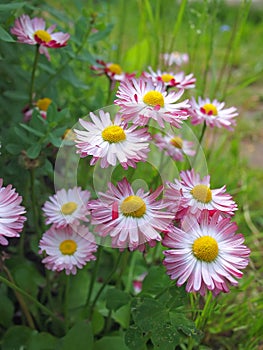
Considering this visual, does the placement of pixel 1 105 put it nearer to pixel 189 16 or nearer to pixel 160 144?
pixel 160 144

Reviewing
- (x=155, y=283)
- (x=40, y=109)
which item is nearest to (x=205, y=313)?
(x=155, y=283)

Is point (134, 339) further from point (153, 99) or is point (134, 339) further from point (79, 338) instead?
point (153, 99)

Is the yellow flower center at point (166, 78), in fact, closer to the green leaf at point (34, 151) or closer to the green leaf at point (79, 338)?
the green leaf at point (34, 151)

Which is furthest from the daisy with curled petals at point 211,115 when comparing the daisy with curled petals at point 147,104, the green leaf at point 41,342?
the green leaf at point 41,342

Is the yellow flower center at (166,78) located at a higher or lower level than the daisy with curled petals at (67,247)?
higher

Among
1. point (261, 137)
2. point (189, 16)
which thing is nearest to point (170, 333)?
point (189, 16)

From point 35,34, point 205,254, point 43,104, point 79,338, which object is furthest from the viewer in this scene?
point 43,104
